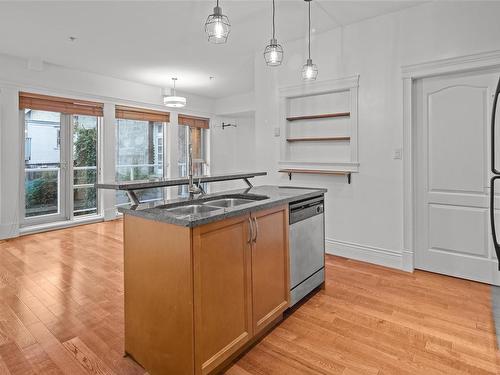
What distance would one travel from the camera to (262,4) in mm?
3229

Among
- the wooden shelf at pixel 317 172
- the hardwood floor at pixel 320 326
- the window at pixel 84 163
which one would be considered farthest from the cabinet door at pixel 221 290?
the window at pixel 84 163

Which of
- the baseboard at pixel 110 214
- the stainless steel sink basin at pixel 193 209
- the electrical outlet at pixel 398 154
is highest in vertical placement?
the electrical outlet at pixel 398 154

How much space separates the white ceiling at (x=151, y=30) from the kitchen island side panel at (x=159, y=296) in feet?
8.74

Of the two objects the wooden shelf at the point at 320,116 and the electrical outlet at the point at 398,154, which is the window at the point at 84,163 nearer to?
the wooden shelf at the point at 320,116

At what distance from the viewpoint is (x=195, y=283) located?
4.99 feet

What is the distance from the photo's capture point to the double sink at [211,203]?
2.05 meters

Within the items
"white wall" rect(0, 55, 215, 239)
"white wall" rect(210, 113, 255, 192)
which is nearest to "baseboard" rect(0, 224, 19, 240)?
"white wall" rect(0, 55, 215, 239)

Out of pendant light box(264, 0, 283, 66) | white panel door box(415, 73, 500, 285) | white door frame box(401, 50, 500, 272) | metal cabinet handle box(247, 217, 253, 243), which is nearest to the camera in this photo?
metal cabinet handle box(247, 217, 253, 243)

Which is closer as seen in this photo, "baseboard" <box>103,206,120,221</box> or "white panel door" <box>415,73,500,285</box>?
"white panel door" <box>415,73,500,285</box>

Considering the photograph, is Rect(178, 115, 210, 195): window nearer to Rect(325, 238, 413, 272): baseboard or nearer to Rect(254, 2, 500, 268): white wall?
Rect(254, 2, 500, 268): white wall

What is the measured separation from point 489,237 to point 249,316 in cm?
257

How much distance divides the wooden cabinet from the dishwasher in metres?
0.40

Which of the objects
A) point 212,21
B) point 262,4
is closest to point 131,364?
point 212,21

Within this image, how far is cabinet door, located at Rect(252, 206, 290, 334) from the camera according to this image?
197 centimetres
